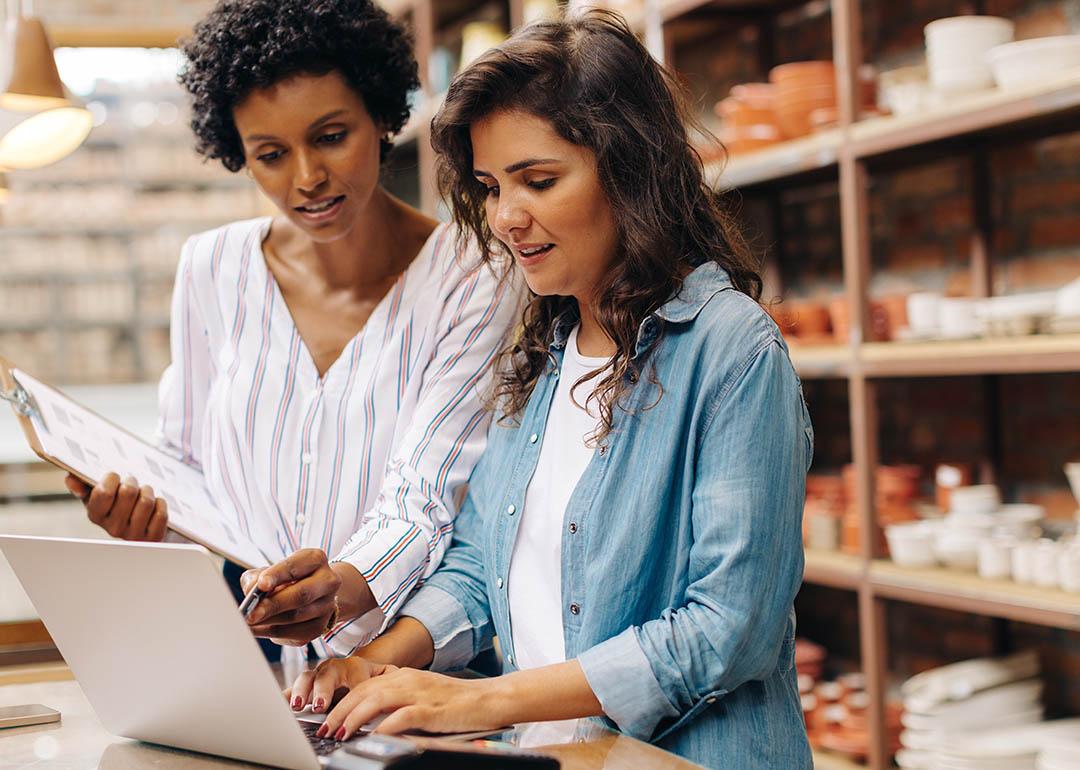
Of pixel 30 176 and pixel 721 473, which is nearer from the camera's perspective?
pixel 721 473

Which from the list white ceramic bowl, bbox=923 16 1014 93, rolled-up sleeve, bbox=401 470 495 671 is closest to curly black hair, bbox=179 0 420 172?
rolled-up sleeve, bbox=401 470 495 671

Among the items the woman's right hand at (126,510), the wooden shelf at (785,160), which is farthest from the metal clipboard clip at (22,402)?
the wooden shelf at (785,160)

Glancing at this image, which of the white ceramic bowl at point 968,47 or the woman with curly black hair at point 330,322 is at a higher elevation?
the white ceramic bowl at point 968,47

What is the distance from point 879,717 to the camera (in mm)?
2611

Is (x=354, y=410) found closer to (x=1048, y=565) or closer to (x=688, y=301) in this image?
(x=688, y=301)

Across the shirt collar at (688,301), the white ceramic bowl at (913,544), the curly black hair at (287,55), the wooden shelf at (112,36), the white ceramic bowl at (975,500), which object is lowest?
the white ceramic bowl at (913,544)

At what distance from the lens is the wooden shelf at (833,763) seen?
278cm

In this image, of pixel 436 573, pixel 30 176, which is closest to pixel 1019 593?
pixel 436 573

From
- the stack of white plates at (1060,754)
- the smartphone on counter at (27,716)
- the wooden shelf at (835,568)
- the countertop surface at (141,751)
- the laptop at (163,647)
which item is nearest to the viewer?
the laptop at (163,647)

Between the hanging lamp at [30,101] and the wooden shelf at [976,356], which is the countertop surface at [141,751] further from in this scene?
the wooden shelf at [976,356]

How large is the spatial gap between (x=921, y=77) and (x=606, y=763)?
1985 mm

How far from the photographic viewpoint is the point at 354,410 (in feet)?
5.11

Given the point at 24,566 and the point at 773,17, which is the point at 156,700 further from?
the point at 773,17

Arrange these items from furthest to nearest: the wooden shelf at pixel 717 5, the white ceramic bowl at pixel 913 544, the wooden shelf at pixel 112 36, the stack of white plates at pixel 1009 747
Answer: the wooden shelf at pixel 112 36, the wooden shelf at pixel 717 5, the white ceramic bowl at pixel 913 544, the stack of white plates at pixel 1009 747
